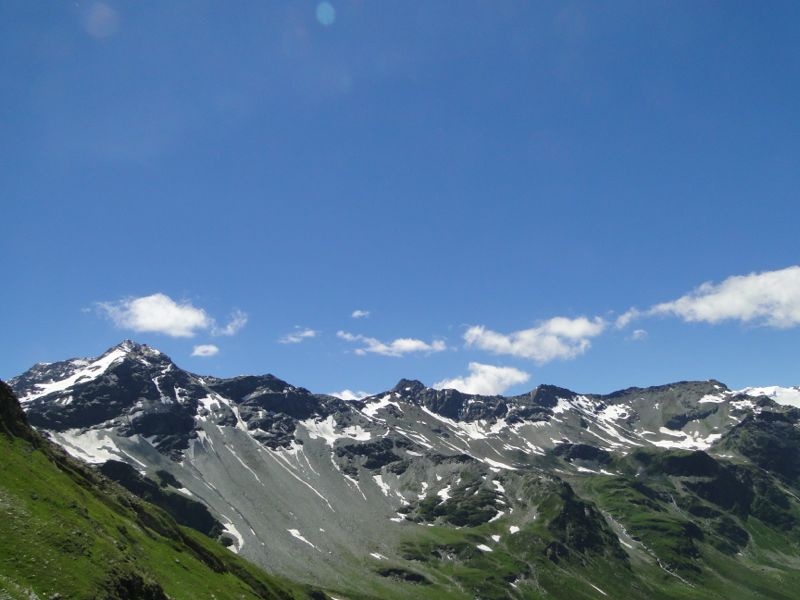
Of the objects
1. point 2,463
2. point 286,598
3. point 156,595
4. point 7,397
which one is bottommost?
point 286,598

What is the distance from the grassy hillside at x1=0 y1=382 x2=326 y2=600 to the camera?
45.8 meters

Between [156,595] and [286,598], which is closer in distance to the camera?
[156,595]

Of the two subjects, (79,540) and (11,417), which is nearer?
(79,540)

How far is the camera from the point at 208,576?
83.2 m

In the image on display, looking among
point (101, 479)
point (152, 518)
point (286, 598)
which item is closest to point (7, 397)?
point (101, 479)

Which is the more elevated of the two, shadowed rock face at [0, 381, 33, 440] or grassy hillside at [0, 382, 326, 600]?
shadowed rock face at [0, 381, 33, 440]

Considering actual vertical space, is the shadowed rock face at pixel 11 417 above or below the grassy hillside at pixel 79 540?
above

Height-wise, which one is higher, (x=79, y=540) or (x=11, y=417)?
(x=11, y=417)

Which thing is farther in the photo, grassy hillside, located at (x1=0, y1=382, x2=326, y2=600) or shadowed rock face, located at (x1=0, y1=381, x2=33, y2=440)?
shadowed rock face, located at (x1=0, y1=381, x2=33, y2=440)

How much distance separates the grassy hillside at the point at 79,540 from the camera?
45.8m

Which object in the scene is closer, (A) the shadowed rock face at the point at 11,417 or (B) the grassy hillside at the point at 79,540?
(B) the grassy hillside at the point at 79,540

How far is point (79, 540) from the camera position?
53.6 meters

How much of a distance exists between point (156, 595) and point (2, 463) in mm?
23058

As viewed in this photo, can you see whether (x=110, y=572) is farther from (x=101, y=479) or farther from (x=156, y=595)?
(x=101, y=479)
